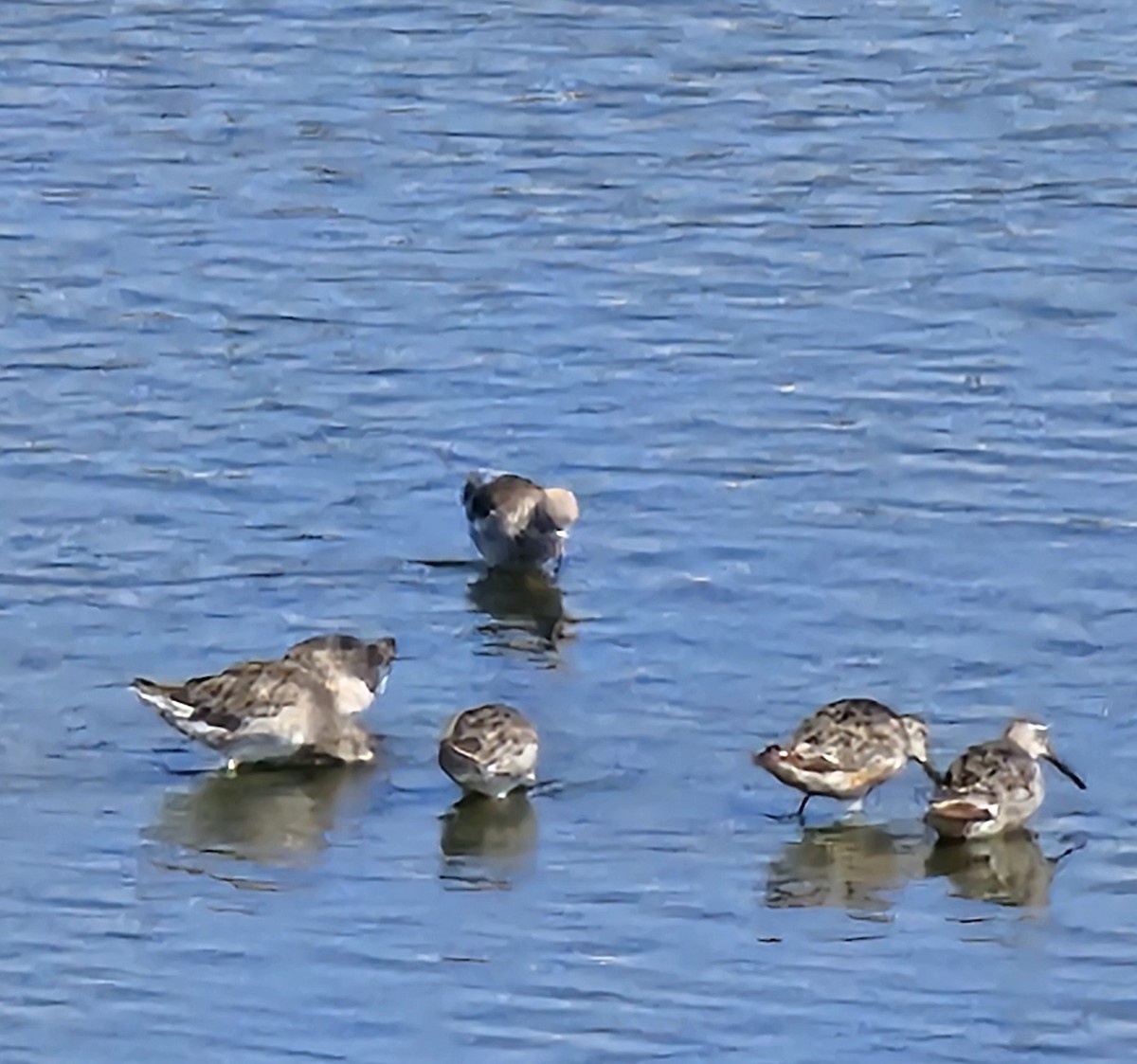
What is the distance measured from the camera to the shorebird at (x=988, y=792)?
12.6 m

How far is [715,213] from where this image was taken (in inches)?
767

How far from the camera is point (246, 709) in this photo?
1338 cm

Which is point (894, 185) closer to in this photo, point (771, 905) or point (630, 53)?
point (630, 53)

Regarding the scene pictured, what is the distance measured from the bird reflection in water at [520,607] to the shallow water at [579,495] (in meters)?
0.05

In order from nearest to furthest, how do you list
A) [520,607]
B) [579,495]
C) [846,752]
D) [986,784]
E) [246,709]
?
[986,784]
[846,752]
[246,709]
[520,607]
[579,495]

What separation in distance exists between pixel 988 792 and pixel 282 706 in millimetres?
2531

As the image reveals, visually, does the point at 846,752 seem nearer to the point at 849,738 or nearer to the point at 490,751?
the point at 849,738

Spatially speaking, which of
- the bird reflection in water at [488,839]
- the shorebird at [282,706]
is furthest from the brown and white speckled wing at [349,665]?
the bird reflection in water at [488,839]

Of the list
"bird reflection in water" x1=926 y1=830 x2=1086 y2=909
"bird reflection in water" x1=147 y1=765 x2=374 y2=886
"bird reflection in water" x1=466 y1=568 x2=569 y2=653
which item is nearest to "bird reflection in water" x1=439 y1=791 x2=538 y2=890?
"bird reflection in water" x1=147 y1=765 x2=374 y2=886

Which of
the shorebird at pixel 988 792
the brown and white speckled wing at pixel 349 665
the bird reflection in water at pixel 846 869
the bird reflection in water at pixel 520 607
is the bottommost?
the bird reflection in water at pixel 846 869

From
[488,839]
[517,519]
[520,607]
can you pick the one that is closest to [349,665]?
[488,839]

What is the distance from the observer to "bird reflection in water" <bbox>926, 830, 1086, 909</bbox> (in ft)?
40.8

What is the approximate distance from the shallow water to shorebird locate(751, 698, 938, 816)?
0.22 metres

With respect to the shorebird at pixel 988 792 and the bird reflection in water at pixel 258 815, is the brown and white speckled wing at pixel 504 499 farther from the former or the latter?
the shorebird at pixel 988 792
